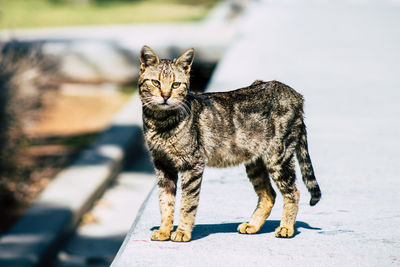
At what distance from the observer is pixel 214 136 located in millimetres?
3314

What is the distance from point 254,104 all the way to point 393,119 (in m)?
3.24

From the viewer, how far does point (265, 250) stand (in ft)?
10.6

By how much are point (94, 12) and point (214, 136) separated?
19707 mm

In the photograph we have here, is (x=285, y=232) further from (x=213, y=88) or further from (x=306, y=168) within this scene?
(x=213, y=88)

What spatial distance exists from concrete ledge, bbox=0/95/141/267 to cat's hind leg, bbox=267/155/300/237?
2.60 meters

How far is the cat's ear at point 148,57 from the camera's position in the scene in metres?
3.20

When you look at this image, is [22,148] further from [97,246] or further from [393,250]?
[393,250]

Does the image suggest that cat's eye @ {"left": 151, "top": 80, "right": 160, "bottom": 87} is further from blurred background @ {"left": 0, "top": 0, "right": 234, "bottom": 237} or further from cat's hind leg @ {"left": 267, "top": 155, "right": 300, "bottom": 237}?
blurred background @ {"left": 0, "top": 0, "right": 234, "bottom": 237}

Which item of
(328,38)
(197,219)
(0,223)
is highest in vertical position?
(328,38)

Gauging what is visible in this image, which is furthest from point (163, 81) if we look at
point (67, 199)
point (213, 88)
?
point (67, 199)

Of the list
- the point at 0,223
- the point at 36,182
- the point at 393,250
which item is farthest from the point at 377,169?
the point at 36,182

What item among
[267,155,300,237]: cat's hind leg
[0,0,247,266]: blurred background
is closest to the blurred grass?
[0,0,247,266]: blurred background

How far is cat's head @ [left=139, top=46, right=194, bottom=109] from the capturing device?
3109mm

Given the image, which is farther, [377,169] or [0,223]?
[0,223]
